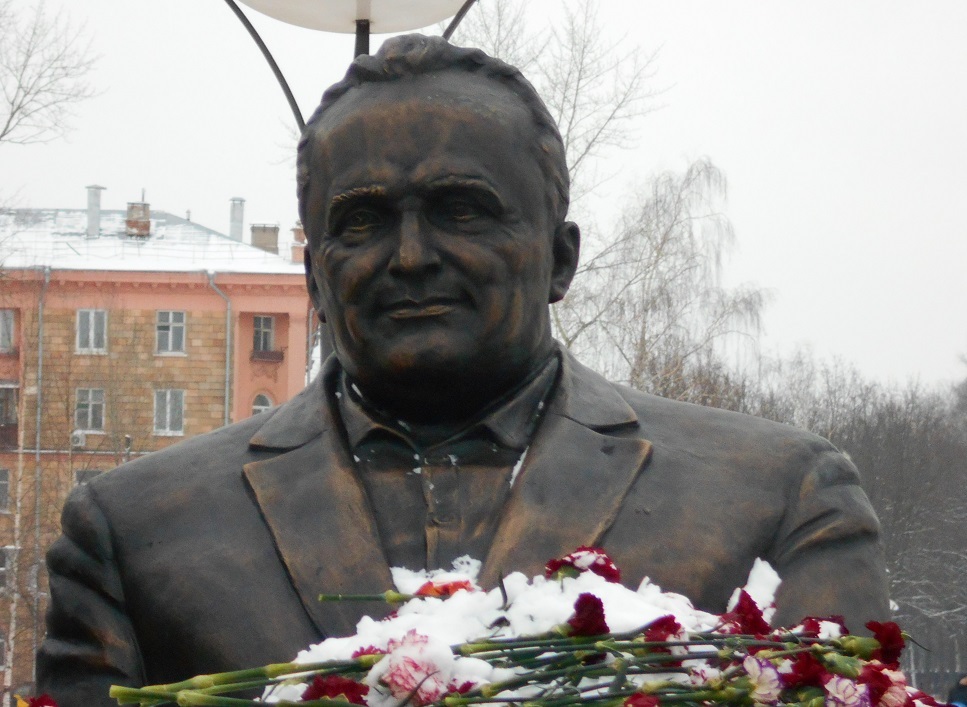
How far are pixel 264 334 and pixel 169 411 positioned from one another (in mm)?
2817

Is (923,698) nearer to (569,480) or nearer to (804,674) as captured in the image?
(804,674)

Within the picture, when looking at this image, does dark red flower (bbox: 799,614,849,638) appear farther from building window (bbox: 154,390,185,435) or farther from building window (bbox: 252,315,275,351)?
building window (bbox: 252,315,275,351)

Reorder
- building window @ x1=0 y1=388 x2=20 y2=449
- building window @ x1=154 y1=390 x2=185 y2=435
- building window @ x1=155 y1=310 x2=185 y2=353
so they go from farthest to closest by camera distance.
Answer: building window @ x1=155 y1=310 x2=185 y2=353
building window @ x1=154 y1=390 x2=185 y2=435
building window @ x1=0 y1=388 x2=20 y2=449

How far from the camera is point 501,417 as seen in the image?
3.62 m

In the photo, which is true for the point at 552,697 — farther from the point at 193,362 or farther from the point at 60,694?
the point at 193,362

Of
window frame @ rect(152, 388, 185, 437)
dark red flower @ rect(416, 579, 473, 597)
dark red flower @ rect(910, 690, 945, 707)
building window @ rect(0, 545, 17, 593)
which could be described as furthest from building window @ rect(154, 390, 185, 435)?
dark red flower @ rect(910, 690, 945, 707)

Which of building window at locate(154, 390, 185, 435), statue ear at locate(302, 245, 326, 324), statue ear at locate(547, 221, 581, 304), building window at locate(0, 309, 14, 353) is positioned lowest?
building window at locate(154, 390, 185, 435)

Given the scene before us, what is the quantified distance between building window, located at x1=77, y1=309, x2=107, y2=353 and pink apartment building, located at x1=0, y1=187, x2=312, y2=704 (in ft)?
0.12

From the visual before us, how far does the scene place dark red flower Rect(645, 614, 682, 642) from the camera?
2691 millimetres

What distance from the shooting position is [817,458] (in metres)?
3.66

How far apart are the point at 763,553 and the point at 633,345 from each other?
1795cm

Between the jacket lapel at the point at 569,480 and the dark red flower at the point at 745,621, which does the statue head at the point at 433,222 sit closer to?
the jacket lapel at the point at 569,480

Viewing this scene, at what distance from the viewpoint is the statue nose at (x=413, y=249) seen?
133 inches

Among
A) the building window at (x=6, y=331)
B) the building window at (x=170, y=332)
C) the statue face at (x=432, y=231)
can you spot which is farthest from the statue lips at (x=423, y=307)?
the building window at (x=170, y=332)
